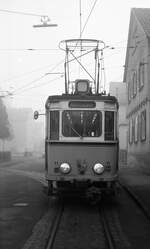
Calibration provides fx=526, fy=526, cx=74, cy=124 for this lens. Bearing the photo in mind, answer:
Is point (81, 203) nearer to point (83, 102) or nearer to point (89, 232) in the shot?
point (83, 102)

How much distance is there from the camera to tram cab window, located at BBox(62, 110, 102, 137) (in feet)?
47.0

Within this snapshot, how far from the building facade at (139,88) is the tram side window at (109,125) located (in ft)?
44.7

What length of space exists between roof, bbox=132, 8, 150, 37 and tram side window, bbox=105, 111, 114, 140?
1502 centimetres

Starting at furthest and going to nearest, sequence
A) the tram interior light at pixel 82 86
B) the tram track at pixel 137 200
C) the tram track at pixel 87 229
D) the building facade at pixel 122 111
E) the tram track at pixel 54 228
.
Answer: the building facade at pixel 122 111 < the tram interior light at pixel 82 86 < the tram track at pixel 137 200 < the tram track at pixel 87 229 < the tram track at pixel 54 228

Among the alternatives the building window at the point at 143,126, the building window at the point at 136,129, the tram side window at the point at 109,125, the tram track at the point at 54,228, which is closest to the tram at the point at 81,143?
the tram side window at the point at 109,125

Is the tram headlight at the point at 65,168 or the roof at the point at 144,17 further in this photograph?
the roof at the point at 144,17

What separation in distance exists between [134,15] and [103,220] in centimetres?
2482

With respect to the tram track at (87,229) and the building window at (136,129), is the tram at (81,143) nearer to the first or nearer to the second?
the tram track at (87,229)

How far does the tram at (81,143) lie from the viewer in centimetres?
1398

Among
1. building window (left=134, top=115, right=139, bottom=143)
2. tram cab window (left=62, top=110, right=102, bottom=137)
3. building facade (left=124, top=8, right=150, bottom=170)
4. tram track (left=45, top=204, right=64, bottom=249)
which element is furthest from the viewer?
building window (left=134, top=115, right=139, bottom=143)

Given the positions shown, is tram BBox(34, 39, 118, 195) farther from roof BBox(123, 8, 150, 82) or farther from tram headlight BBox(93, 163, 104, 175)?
roof BBox(123, 8, 150, 82)

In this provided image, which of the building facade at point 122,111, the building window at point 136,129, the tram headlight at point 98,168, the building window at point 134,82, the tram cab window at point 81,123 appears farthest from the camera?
the building facade at point 122,111

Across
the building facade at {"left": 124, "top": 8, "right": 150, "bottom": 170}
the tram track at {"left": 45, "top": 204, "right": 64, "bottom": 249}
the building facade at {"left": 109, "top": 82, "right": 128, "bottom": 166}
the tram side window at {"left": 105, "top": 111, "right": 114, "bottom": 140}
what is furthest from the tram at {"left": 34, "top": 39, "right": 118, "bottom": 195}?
the building facade at {"left": 109, "top": 82, "right": 128, "bottom": 166}

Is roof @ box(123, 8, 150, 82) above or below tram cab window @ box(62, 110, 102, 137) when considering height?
above
